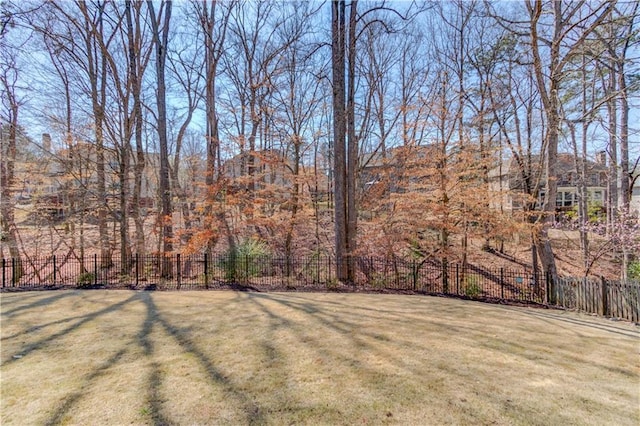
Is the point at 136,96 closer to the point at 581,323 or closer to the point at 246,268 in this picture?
the point at 246,268

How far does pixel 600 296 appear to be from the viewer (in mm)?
6824

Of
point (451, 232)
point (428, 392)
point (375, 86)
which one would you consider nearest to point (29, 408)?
point (428, 392)

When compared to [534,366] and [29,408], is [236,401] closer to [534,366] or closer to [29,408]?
[29,408]

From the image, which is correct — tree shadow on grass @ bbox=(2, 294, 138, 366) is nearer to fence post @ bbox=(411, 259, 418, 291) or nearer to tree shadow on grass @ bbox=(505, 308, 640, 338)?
fence post @ bbox=(411, 259, 418, 291)

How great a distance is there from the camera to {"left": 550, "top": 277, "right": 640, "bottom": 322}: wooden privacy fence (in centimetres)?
632

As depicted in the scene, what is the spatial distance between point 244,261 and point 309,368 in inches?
264

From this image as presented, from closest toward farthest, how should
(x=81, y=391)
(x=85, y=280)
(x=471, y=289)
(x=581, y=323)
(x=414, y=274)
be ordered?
(x=81, y=391), (x=581, y=323), (x=85, y=280), (x=471, y=289), (x=414, y=274)

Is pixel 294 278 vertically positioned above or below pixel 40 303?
below

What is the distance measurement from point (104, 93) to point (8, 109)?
305 cm

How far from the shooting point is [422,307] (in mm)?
6484

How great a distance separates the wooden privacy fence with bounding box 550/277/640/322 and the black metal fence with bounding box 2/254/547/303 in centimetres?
72

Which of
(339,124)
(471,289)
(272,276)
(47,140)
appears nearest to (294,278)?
(272,276)

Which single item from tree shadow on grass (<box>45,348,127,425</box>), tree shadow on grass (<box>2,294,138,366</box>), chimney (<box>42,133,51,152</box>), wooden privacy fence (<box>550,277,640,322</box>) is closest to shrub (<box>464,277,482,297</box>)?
wooden privacy fence (<box>550,277,640,322</box>)

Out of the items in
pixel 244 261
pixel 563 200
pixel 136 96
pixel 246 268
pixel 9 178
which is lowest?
pixel 246 268
